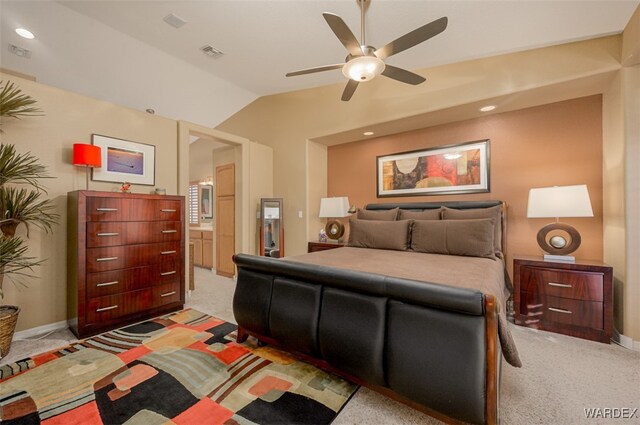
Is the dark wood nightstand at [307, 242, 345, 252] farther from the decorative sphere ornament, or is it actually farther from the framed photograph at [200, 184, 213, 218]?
the framed photograph at [200, 184, 213, 218]

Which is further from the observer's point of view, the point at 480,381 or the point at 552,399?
the point at 552,399

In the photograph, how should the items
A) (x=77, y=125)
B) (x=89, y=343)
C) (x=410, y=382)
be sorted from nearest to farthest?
(x=410, y=382) → (x=89, y=343) → (x=77, y=125)

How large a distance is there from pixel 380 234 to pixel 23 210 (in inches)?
142

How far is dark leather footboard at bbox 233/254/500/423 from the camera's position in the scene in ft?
3.92

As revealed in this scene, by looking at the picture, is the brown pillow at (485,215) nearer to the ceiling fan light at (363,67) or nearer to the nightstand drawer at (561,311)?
the nightstand drawer at (561,311)

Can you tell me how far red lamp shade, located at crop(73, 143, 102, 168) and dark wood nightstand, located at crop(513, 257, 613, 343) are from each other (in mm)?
4532

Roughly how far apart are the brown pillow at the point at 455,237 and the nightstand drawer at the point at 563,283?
A: 405 millimetres

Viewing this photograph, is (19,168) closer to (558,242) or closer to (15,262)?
(15,262)

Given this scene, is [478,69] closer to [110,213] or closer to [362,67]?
[362,67]

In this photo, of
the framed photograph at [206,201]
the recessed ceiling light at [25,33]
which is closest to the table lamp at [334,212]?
the framed photograph at [206,201]

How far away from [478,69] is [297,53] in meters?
2.16

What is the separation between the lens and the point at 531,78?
267 centimetres

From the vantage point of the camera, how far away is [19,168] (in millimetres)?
2273

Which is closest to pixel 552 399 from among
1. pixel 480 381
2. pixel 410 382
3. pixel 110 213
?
pixel 480 381
